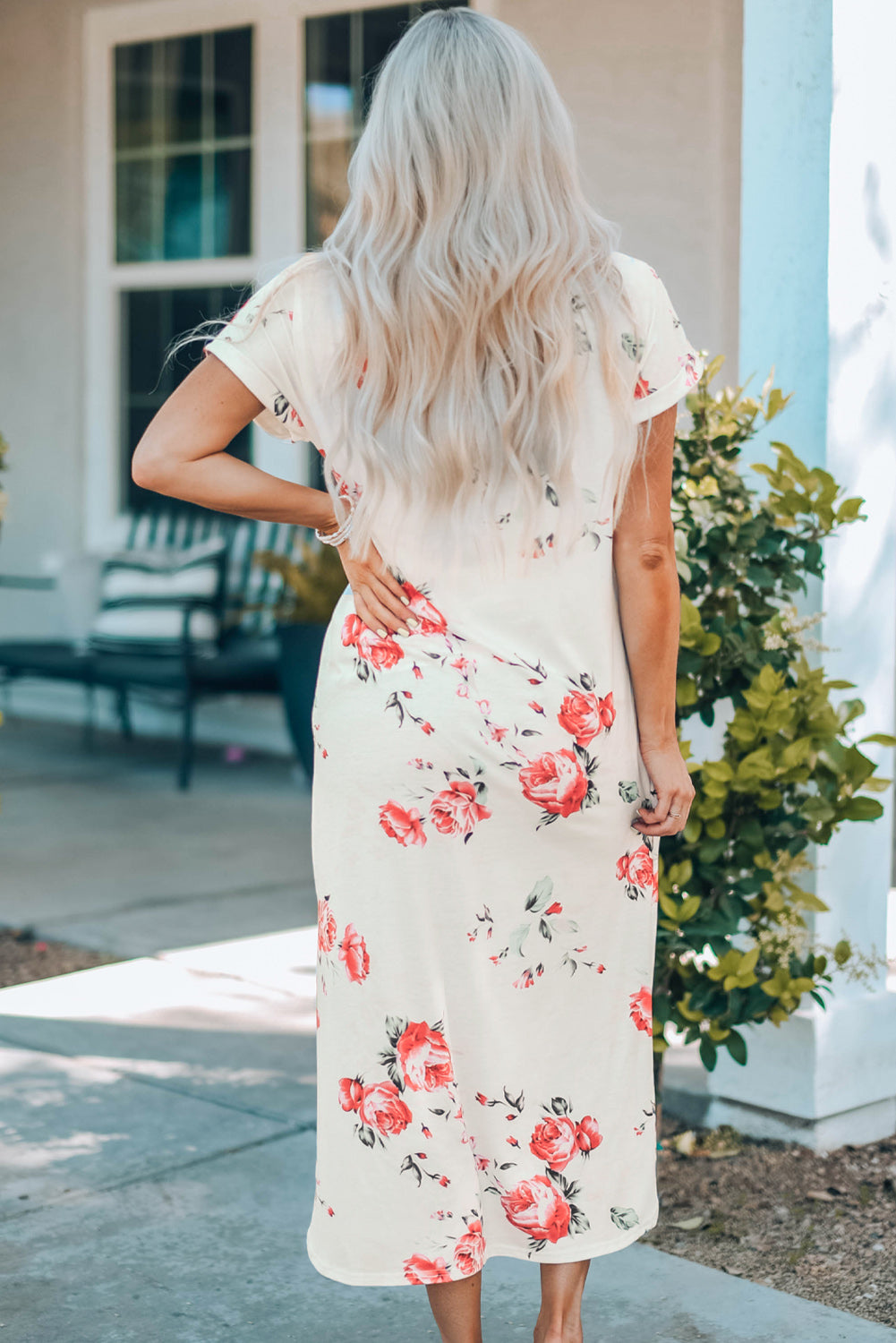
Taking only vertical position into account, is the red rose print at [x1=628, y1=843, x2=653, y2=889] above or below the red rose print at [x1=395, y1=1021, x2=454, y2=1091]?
above

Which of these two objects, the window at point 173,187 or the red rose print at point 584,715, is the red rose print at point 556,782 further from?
the window at point 173,187

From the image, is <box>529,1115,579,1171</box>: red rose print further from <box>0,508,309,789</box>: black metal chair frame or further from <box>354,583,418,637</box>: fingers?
<box>0,508,309,789</box>: black metal chair frame

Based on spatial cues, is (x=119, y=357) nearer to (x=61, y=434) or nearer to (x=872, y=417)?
(x=61, y=434)

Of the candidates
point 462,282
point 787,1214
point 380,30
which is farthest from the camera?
point 380,30

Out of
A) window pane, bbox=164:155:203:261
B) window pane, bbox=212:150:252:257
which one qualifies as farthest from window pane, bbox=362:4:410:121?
window pane, bbox=164:155:203:261

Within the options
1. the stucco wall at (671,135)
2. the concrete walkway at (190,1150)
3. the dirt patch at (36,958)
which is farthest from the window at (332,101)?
the dirt patch at (36,958)

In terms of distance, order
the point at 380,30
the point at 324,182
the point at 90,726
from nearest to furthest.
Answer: the point at 380,30, the point at 324,182, the point at 90,726

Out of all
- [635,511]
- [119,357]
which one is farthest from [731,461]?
[119,357]

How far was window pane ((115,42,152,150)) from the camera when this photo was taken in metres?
7.65

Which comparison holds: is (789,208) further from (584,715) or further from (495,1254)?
(495,1254)

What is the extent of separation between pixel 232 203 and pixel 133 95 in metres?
0.83

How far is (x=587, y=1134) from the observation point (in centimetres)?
199

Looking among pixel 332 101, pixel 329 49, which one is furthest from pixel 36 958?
pixel 329 49

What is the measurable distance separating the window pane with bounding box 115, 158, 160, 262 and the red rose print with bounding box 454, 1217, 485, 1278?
21.6 feet
